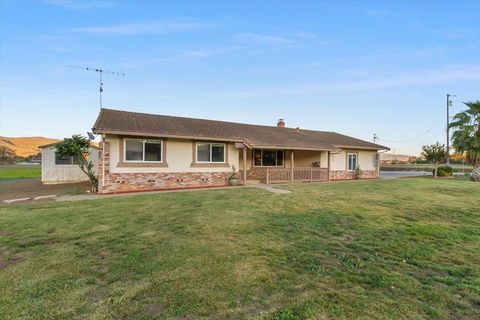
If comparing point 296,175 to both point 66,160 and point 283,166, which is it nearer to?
point 283,166

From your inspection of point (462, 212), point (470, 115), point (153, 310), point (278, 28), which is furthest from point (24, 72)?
point (470, 115)

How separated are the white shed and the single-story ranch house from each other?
533 cm

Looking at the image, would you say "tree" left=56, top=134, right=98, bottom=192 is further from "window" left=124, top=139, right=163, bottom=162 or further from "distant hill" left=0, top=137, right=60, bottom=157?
"distant hill" left=0, top=137, right=60, bottom=157

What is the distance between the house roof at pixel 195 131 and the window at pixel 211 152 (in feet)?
1.98

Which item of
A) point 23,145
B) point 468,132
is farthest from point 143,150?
point 23,145

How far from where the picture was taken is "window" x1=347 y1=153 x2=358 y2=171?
23109 mm

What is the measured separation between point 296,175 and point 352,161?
6901 mm

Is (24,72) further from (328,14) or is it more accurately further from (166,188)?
(328,14)

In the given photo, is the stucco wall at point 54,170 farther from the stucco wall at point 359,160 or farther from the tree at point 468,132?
the tree at point 468,132

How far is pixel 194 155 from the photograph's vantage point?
52.8 feet

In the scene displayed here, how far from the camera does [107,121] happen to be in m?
14.7

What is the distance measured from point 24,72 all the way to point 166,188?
42.0 feet

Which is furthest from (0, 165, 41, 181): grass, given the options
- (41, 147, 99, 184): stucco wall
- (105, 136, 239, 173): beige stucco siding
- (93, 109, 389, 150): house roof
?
(105, 136, 239, 173): beige stucco siding

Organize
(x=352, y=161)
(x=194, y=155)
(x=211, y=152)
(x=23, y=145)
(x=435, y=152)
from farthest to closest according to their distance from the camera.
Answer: (x=23, y=145) < (x=435, y=152) < (x=352, y=161) < (x=211, y=152) < (x=194, y=155)
